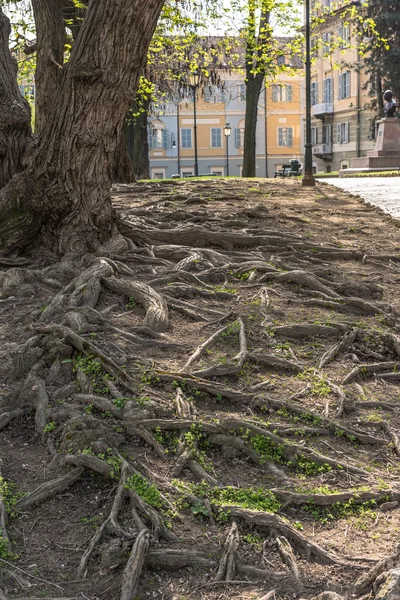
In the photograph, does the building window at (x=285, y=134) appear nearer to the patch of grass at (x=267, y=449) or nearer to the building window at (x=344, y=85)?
the building window at (x=344, y=85)

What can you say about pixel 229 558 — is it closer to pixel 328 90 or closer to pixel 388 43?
pixel 388 43

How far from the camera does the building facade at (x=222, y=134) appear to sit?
63938 millimetres

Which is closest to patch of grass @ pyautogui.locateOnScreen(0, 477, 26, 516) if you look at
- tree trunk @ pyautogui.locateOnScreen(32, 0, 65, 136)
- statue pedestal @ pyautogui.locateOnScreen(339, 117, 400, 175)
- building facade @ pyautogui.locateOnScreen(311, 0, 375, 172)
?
tree trunk @ pyautogui.locateOnScreen(32, 0, 65, 136)

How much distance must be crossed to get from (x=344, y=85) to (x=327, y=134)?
13.7 feet

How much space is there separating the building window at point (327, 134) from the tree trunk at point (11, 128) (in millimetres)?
51206

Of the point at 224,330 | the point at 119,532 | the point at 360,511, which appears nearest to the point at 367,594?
the point at 360,511

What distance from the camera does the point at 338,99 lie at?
5722cm

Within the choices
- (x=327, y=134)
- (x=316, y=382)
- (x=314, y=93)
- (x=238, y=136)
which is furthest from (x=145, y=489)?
(x=238, y=136)

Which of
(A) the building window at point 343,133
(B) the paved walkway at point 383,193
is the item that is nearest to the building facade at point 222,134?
(A) the building window at point 343,133

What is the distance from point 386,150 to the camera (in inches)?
1289

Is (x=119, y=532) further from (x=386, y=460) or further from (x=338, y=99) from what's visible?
(x=338, y=99)

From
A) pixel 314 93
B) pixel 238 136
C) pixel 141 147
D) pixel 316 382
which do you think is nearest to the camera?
pixel 316 382

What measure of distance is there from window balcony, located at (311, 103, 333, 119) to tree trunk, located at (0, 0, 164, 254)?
52.5 m

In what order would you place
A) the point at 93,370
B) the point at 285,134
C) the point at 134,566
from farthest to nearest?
1. the point at 285,134
2. the point at 93,370
3. the point at 134,566
